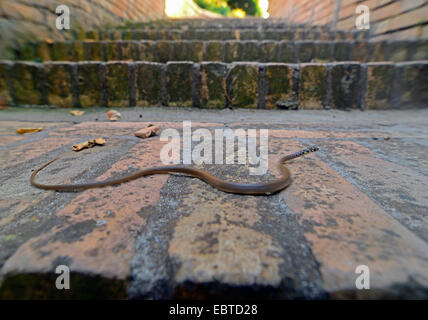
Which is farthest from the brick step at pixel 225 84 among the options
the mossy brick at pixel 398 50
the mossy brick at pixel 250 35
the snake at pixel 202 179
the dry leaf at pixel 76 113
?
the mossy brick at pixel 250 35

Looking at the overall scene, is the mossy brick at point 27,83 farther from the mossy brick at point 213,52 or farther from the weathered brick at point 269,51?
the weathered brick at point 269,51

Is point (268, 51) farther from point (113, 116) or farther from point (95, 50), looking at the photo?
point (95, 50)

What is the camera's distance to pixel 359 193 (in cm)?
74

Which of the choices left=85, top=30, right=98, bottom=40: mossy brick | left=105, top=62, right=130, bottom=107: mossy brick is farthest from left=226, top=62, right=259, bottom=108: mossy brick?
left=85, top=30, right=98, bottom=40: mossy brick

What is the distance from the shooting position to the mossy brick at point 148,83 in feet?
7.14

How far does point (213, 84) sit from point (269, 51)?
1.33m

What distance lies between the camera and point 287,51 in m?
3.05

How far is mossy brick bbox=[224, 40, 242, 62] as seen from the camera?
9.96ft

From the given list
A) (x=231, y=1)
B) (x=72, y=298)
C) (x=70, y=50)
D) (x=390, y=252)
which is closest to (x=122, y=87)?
(x=70, y=50)

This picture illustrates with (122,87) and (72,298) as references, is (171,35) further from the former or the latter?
(72,298)

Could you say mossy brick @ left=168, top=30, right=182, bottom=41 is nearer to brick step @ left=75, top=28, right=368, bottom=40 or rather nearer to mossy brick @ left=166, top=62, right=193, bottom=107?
brick step @ left=75, top=28, right=368, bottom=40

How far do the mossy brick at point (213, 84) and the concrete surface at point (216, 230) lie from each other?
1.22 metres

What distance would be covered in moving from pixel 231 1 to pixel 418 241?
2229 cm
